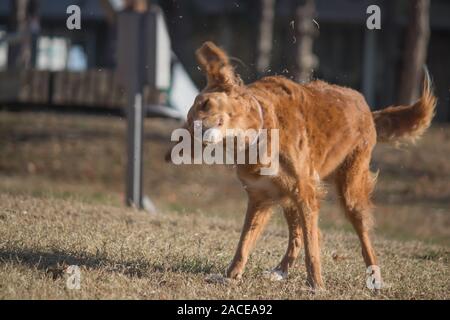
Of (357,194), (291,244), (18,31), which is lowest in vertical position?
(291,244)

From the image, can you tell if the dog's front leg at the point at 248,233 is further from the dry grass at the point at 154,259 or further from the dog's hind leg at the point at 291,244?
the dog's hind leg at the point at 291,244

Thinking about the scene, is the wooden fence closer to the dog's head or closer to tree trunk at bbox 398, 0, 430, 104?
tree trunk at bbox 398, 0, 430, 104

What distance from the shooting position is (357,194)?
6.35 metres

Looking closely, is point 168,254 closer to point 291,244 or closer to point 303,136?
point 291,244

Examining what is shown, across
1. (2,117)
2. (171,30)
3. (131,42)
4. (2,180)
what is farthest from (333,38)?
(131,42)

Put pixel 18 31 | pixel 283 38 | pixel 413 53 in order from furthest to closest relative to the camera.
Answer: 1. pixel 283 38
2. pixel 18 31
3. pixel 413 53

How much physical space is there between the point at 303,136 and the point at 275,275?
43.4 inches

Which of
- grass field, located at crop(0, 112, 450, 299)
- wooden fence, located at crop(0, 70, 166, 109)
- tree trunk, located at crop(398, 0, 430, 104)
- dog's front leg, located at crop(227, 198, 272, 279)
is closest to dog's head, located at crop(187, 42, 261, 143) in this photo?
dog's front leg, located at crop(227, 198, 272, 279)

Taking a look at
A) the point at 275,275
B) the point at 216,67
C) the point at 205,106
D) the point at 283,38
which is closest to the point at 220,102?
the point at 205,106

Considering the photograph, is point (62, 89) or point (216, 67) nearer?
point (216, 67)

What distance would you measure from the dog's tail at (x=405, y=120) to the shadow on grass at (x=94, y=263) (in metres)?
1.91

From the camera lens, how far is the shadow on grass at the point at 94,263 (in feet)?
19.0

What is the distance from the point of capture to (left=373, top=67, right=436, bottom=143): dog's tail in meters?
7.03

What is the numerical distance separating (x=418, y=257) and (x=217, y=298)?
3065 millimetres
